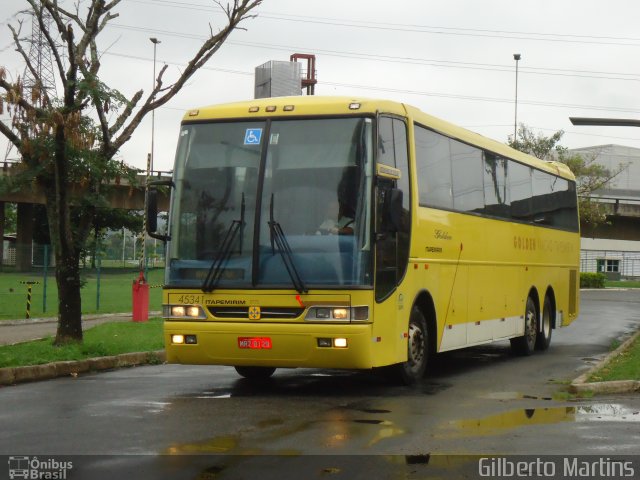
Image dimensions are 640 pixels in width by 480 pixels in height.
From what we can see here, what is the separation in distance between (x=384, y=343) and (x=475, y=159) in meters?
5.30

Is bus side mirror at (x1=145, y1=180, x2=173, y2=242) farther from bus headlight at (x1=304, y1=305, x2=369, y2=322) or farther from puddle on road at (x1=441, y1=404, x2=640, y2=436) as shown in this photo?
puddle on road at (x1=441, y1=404, x2=640, y2=436)

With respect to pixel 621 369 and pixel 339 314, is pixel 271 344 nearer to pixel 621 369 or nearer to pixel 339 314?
pixel 339 314

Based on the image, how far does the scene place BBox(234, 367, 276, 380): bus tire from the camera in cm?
1464

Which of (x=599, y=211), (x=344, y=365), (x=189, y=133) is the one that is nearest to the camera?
(x=344, y=365)

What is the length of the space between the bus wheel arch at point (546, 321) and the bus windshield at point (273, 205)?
8.99m

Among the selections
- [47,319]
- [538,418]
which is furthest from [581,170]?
[538,418]

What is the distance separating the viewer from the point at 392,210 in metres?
12.4

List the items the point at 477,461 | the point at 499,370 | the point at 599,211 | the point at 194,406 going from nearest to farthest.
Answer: the point at 477,461
the point at 194,406
the point at 499,370
the point at 599,211

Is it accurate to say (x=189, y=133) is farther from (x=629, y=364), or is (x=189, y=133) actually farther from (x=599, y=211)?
(x=599, y=211)

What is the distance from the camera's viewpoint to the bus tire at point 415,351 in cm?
1373

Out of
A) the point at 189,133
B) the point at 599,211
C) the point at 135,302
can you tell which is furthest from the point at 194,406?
the point at 599,211

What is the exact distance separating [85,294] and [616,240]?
67358mm

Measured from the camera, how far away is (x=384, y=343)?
12680 mm

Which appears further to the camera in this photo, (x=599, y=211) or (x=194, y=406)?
(x=599, y=211)
